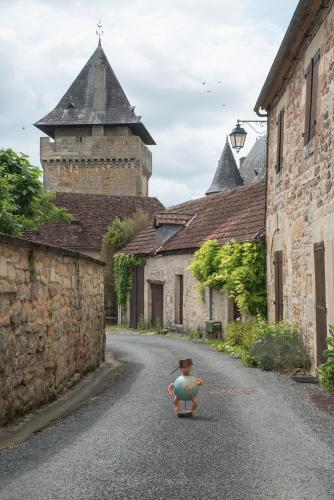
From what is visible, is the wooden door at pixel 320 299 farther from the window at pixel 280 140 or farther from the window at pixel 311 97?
the window at pixel 280 140

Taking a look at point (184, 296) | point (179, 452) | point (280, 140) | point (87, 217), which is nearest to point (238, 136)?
point (280, 140)

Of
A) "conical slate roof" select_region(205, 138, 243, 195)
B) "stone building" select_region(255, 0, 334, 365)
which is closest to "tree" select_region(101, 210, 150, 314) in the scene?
"stone building" select_region(255, 0, 334, 365)

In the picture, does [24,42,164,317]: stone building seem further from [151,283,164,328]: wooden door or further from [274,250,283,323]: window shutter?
[274,250,283,323]: window shutter

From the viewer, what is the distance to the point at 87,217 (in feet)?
109

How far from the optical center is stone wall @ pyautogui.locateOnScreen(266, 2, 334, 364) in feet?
29.2

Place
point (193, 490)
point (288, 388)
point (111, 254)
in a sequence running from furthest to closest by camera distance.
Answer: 1. point (111, 254)
2. point (288, 388)
3. point (193, 490)

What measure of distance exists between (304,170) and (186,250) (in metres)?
10.5

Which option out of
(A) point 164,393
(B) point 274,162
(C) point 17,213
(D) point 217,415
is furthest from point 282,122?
(C) point 17,213

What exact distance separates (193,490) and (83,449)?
1327mm

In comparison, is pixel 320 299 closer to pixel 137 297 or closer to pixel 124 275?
pixel 137 297

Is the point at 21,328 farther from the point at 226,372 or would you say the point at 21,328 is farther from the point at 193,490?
the point at 226,372

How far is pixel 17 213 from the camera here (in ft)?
59.1

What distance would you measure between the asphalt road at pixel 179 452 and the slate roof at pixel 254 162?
33.6 metres

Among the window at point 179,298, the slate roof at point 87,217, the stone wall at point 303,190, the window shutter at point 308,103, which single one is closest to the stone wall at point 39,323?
the stone wall at point 303,190
